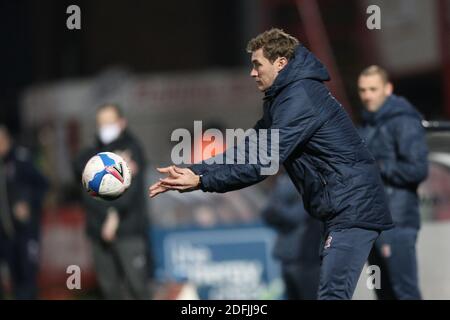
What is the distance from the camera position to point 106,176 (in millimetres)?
7605

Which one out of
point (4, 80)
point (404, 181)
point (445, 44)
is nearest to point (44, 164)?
point (4, 80)

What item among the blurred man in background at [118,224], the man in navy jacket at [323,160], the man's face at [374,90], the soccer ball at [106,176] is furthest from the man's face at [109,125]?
the man in navy jacket at [323,160]

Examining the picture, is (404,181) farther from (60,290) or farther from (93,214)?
(60,290)

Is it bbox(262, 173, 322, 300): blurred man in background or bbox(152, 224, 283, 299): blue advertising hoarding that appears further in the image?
bbox(152, 224, 283, 299): blue advertising hoarding

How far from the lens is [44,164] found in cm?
2230

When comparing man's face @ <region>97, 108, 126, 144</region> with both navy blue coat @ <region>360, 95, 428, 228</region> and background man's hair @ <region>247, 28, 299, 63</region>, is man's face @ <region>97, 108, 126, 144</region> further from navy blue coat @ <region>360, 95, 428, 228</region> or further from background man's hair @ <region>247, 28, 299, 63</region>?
background man's hair @ <region>247, 28, 299, 63</region>

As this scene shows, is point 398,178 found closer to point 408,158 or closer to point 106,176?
point 408,158

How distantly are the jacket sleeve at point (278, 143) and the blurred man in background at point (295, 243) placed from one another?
3.90 metres

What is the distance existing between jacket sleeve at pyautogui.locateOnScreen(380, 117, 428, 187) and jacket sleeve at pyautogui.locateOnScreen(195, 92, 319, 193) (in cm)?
191

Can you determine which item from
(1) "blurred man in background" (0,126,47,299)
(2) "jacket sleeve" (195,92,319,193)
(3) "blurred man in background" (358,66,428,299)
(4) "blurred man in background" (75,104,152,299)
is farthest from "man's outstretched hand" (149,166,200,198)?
(1) "blurred man in background" (0,126,47,299)

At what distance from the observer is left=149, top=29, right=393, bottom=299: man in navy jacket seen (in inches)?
287

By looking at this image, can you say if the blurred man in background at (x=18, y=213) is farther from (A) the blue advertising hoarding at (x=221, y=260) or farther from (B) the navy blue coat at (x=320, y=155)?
(B) the navy blue coat at (x=320, y=155)

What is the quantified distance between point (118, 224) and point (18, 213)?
2.50m
